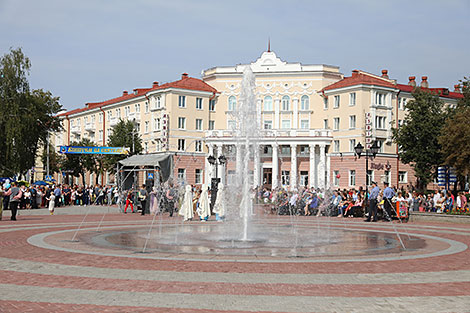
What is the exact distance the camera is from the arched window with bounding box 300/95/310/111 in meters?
74.4

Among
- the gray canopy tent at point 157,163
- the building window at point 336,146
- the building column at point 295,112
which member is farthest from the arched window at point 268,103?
the gray canopy tent at point 157,163

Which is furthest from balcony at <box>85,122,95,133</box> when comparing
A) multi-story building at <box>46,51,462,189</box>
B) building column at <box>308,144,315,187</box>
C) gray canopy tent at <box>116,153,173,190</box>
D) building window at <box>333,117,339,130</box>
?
gray canopy tent at <box>116,153,173,190</box>

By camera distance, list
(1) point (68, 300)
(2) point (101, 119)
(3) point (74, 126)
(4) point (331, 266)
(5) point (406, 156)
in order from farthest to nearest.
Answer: (3) point (74, 126) < (2) point (101, 119) < (5) point (406, 156) < (4) point (331, 266) < (1) point (68, 300)

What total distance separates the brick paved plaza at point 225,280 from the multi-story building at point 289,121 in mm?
52672

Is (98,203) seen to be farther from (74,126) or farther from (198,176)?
(74,126)

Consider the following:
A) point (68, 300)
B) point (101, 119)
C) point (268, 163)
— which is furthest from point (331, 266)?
point (101, 119)

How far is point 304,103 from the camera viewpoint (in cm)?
7462

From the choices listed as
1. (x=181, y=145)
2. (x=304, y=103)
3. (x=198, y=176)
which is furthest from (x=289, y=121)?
(x=181, y=145)

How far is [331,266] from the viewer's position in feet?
37.1

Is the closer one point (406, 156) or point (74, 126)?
point (406, 156)

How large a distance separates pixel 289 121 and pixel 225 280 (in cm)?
6672

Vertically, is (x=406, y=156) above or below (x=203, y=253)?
above

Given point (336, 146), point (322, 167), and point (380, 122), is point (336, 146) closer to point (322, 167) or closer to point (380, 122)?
point (322, 167)

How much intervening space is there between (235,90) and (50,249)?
64336mm
